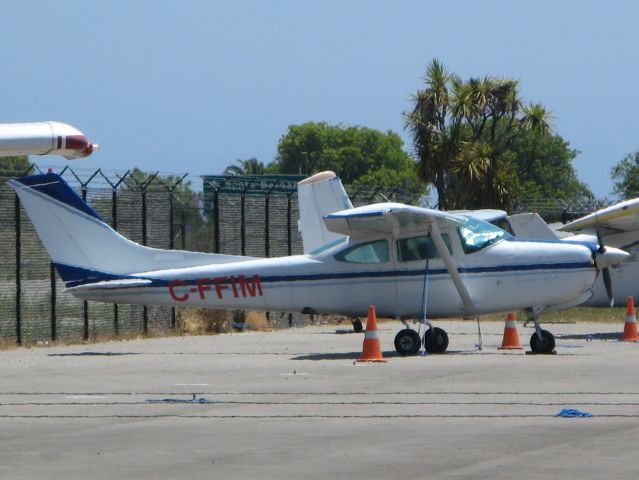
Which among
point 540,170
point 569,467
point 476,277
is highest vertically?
point 540,170

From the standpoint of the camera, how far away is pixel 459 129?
124 feet

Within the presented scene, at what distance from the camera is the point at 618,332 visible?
81.0 ft

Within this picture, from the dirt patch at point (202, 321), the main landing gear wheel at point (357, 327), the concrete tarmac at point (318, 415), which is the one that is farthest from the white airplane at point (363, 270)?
the dirt patch at point (202, 321)

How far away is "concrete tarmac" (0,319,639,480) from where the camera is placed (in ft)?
29.9

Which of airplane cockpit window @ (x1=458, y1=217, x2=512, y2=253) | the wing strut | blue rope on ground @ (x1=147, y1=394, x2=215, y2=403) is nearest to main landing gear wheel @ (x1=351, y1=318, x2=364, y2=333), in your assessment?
airplane cockpit window @ (x1=458, y1=217, x2=512, y2=253)

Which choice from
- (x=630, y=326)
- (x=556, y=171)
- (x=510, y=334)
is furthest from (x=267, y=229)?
(x=556, y=171)

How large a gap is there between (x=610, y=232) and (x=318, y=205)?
5461 mm

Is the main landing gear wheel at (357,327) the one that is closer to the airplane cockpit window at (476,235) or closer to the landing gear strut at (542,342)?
the airplane cockpit window at (476,235)

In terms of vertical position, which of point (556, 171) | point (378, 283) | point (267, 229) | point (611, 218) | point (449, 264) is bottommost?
point (378, 283)

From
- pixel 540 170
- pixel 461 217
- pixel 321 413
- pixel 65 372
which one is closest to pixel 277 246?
pixel 461 217

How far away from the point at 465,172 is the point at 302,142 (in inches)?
3001

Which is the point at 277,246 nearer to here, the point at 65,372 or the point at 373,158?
the point at 65,372

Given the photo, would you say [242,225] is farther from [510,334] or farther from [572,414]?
[572,414]

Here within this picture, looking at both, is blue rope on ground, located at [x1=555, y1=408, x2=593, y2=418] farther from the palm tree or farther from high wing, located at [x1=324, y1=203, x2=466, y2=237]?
the palm tree
